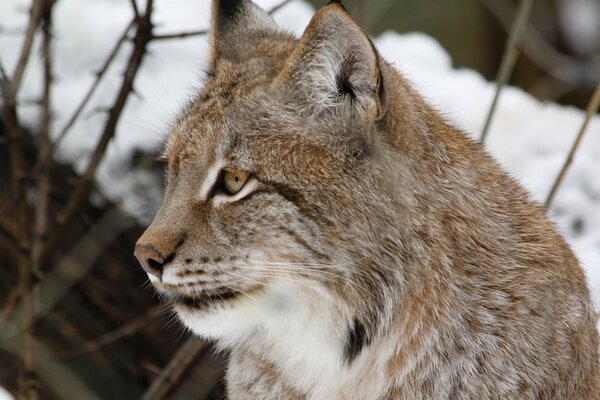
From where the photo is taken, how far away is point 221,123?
325 cm

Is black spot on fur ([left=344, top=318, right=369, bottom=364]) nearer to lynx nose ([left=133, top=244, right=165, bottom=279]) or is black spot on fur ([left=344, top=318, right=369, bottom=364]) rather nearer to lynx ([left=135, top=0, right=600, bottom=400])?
lynx ([left=135, top=0, right=600, bottom=400])

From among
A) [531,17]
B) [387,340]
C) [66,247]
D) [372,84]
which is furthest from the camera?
[531,17]

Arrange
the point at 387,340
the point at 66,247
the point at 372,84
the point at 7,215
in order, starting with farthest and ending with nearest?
the point at 66,247 → the point at 7,215 → the point at 387,340 → the point at 372,84

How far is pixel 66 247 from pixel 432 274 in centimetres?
253

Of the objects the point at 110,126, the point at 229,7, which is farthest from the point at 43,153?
the point at 229,7

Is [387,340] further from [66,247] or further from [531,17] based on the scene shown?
[531,17]

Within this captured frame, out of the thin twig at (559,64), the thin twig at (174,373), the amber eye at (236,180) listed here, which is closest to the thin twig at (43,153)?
the thin twig at (174,373)

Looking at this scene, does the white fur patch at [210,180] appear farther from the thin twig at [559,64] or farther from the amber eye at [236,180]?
the thin twig at [559,64]

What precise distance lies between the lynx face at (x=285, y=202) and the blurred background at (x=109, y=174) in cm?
51

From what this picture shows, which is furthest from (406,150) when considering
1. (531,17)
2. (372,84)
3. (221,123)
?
(531,17)

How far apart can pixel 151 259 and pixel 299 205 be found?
46 centimetres

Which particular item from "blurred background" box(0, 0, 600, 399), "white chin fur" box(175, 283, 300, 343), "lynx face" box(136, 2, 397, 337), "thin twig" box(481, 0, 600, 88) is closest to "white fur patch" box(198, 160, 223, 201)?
"lynx face" box(136, 2, 397, 337)

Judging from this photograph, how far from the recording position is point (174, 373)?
179 inches

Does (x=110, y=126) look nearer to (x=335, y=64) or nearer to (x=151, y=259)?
(x=151, y=259)
